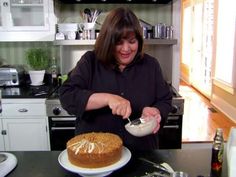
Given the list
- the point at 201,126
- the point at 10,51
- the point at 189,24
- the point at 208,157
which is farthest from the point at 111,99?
the point at 189,24

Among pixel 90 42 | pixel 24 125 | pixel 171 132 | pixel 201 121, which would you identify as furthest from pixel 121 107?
pixel 201 121

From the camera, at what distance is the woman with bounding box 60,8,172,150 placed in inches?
50.0

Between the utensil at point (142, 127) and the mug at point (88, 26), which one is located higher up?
the mug at point (88, 26)

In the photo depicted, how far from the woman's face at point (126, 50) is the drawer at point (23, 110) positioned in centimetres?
125

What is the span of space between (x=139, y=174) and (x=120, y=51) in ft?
1.92

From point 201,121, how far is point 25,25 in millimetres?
2805

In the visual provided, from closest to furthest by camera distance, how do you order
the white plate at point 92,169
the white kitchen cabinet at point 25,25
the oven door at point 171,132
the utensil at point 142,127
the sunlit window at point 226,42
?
the white plate at point 92,169 → the utensil at point 142,127 → the oven door at point 171,132 → the white kitchen cabinet at point 25,25 → the sunlit window at point 226,42

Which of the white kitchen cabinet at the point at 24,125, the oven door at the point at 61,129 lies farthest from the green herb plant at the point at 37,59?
the oven door at the point at 61,129

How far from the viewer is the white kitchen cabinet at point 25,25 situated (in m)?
2.60

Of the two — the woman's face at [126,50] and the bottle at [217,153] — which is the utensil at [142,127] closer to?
the bottle at [217,153]

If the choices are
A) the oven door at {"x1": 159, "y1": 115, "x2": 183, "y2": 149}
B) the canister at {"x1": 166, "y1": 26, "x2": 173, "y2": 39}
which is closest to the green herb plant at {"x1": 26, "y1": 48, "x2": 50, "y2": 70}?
the canister at {"x1": 166, "y1": 26, "x2": 173, "y2": 39}

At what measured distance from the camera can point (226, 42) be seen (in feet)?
14.2

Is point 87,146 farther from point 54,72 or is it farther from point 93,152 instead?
point 54,72

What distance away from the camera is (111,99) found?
1.14 meters
